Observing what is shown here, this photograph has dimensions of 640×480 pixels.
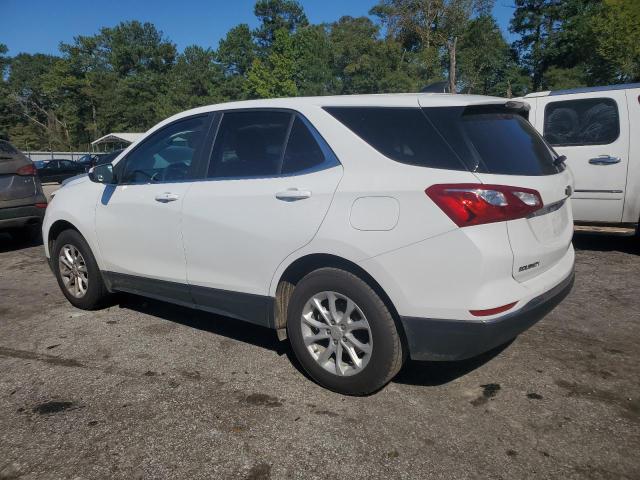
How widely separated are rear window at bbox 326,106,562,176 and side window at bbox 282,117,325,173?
216mm

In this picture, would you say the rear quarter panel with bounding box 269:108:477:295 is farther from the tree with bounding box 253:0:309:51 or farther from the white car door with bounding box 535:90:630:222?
the tree with bounding box 253:0:309:51

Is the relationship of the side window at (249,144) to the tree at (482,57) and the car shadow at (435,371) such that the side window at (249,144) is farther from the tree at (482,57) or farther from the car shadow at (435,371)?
the tree at (482,57)

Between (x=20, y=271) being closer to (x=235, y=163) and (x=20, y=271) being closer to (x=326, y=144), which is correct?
(x=235, y=163)

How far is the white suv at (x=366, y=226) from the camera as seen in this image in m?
2.59

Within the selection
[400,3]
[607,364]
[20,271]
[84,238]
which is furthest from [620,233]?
[400,3]

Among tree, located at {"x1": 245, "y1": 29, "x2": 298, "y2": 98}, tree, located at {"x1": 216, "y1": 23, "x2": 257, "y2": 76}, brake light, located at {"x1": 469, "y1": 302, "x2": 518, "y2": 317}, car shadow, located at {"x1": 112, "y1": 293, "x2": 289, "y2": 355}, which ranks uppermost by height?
tree, located at {"x1": 216, "y1": 23, "x2": 257, "y2": 76}

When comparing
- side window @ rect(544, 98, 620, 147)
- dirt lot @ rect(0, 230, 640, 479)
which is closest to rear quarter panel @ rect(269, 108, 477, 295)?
dirt lot @ rect(0, 230, 640, 479)

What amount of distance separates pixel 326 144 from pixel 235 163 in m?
0.77

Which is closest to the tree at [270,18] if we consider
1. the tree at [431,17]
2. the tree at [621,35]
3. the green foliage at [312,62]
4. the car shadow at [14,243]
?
the green foliage at [312,62]

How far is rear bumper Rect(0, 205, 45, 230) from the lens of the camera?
700 cm

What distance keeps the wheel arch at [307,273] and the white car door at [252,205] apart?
9 cm

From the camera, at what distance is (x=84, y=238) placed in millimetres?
4527

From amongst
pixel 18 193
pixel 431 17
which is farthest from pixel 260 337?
pixel 431 17

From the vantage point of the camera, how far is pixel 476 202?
2.54 m
